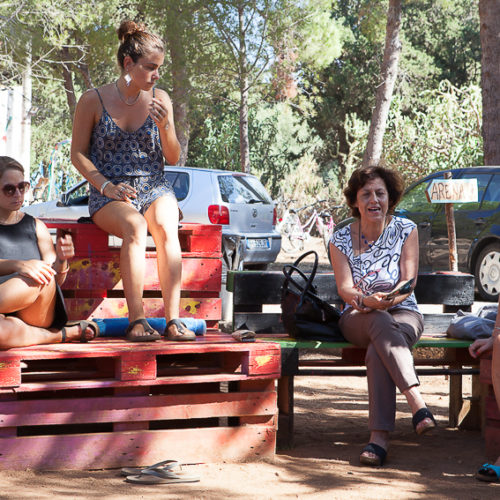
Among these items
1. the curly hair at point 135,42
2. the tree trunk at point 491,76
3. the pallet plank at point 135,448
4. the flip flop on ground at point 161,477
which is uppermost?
the tree trunk at point 491,76

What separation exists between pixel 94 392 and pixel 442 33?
119ft

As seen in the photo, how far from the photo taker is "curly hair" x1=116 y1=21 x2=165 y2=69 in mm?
5020

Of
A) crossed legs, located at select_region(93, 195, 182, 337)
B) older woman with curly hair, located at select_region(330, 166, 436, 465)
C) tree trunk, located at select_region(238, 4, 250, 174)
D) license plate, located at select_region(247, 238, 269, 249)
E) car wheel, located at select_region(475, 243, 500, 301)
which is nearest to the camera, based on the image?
older woman with curly hair, located at select_region(330, 166, 436, 465)

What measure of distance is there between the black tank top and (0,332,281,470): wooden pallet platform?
0.54m

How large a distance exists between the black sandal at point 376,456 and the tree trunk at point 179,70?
59.5 feet

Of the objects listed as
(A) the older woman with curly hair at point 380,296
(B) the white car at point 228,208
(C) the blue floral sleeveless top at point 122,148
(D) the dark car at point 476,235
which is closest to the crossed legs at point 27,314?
(C) the blue floral sleeveless top at point 122,148

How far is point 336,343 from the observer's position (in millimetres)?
4926

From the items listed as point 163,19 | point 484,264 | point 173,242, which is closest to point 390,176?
point 173,242

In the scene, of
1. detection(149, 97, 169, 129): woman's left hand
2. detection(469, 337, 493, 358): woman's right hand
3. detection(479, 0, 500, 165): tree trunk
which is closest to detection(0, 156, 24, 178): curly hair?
detection(149, 97, 169, 129): woman's left hand

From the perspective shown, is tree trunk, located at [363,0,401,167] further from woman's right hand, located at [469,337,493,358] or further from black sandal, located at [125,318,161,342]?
black sandal, located at [125,318,161,342]

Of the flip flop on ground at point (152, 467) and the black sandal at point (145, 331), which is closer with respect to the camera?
the flip flop on ground at point (152, 467)

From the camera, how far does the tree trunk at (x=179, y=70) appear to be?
22812 mm

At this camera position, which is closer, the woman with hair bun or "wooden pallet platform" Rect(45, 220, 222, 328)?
the woman with hair bun

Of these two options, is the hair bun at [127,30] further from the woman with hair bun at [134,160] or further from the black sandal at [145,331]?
the black sandal at [145,331]
